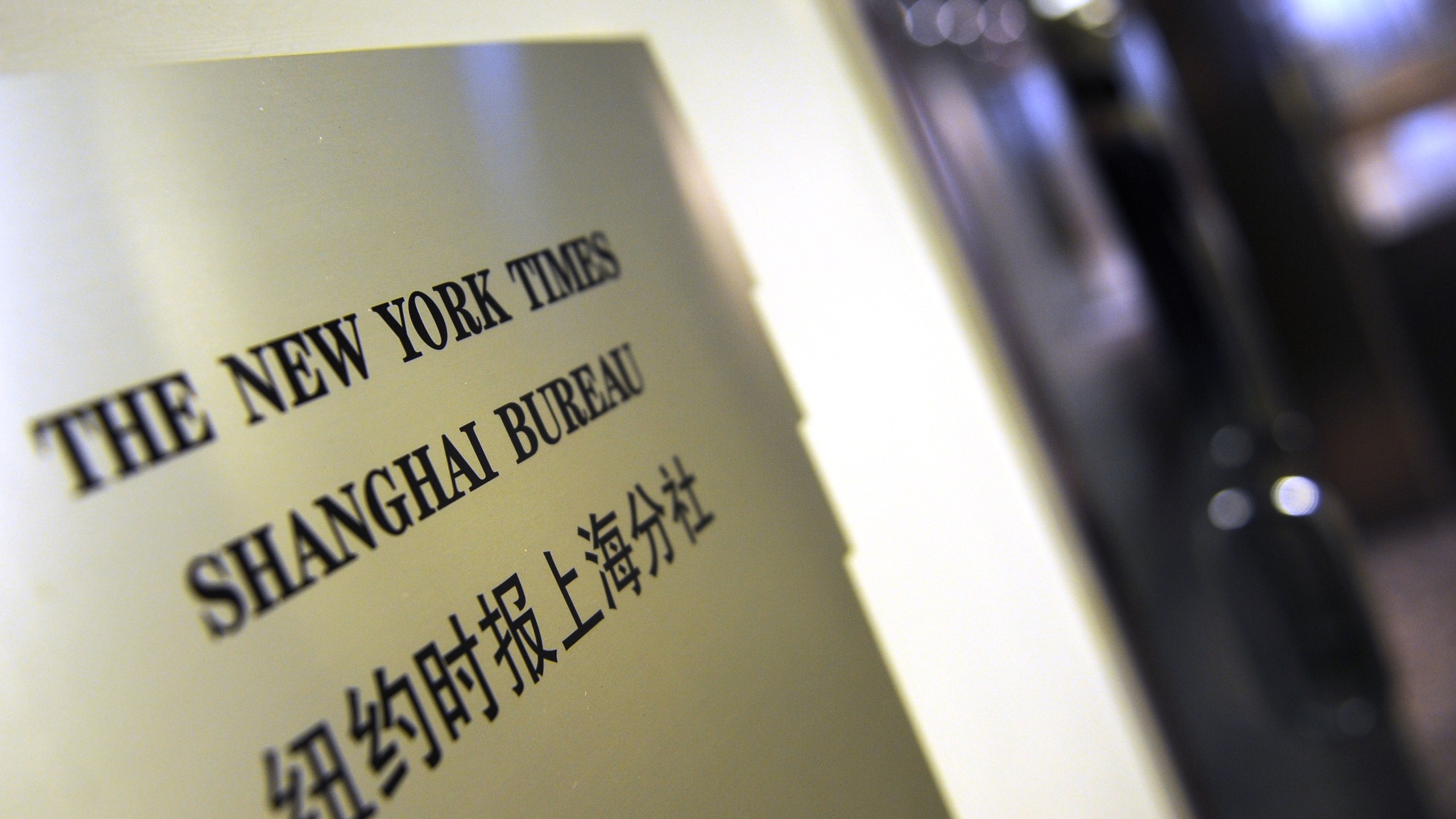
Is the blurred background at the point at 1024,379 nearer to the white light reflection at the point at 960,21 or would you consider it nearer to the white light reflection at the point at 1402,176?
the white light reflection at the point at 960,21

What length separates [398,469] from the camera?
0.54 meters

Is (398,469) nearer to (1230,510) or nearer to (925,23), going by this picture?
(925,23)

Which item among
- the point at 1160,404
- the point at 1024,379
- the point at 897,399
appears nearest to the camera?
the point at 897,399

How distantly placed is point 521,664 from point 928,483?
60 cm

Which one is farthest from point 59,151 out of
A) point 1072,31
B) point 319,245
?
point 1072,31

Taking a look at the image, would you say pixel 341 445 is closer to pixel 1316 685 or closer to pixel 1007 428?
pixel 1007 428

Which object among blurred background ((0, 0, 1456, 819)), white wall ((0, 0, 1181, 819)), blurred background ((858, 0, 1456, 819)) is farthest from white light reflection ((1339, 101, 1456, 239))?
white wall ((0, 0, 1181, 819))

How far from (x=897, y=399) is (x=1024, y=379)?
316 mm

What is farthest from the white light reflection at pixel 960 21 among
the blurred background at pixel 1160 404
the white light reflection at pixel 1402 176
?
the white light reflection at pixel 1402 176

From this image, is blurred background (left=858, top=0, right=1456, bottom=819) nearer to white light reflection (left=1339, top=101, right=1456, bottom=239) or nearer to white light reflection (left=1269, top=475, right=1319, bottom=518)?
white light reflection (left=1269, top=475, right=1319, bottom=518)

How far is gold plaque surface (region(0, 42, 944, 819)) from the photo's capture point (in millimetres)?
415

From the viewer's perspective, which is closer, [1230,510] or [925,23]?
[925,23]

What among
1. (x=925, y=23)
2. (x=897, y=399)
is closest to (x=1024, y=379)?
(x=897, y=399)

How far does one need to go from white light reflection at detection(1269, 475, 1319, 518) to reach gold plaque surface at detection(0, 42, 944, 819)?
3.40 ft
